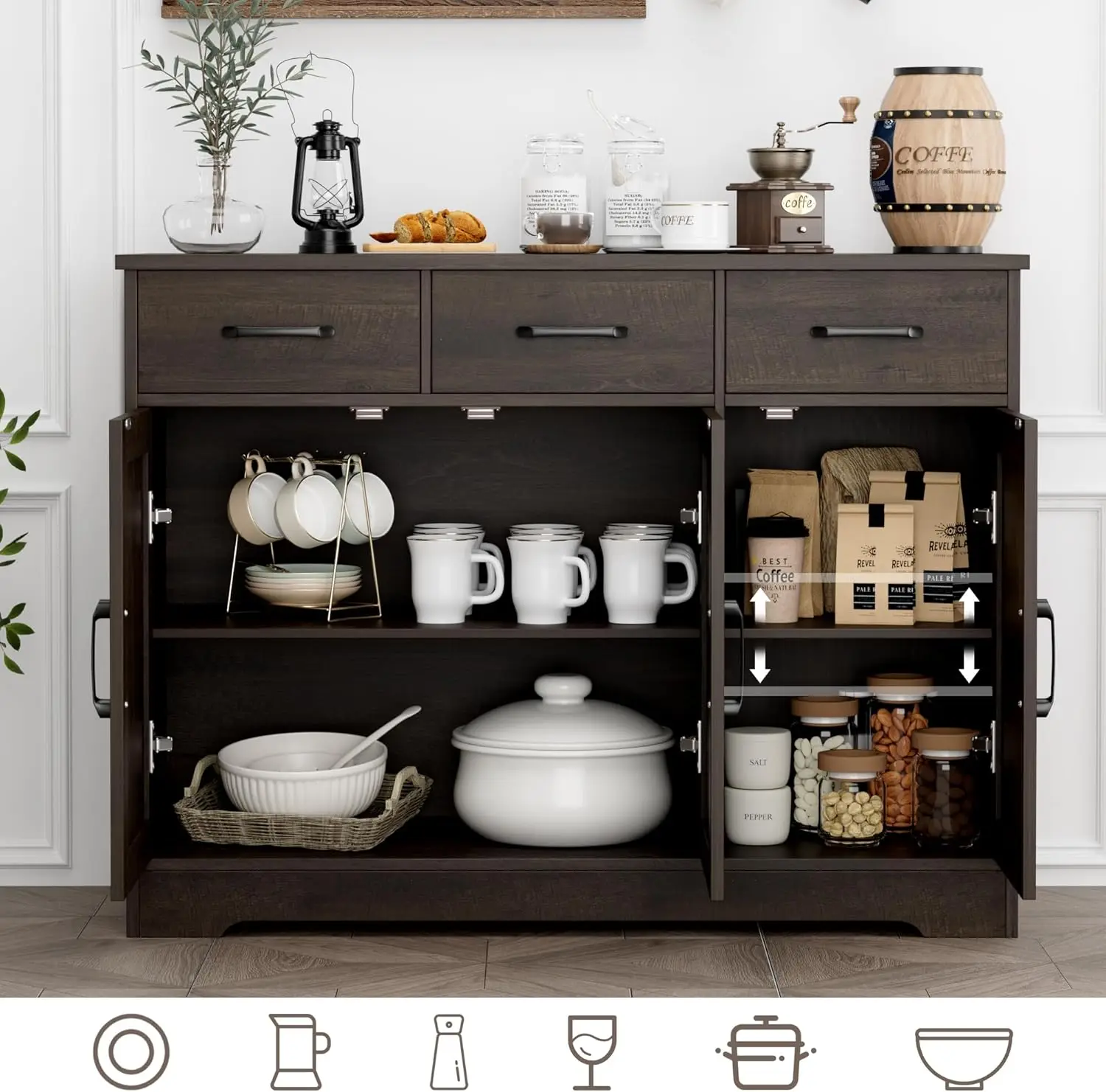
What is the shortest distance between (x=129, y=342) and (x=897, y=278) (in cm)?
130

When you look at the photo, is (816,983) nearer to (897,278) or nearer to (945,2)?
(897,278)

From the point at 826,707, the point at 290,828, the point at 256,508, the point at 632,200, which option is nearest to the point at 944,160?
the point at 632,200

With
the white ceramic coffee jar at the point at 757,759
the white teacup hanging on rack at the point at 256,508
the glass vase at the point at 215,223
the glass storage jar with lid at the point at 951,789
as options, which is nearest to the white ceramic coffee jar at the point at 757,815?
the white ceramic coffee jar at the point at 757,759

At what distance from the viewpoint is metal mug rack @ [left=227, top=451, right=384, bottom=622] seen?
266 cm

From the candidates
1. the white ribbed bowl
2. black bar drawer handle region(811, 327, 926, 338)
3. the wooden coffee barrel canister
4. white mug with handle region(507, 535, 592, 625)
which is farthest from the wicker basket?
the wooden coffee barrel canister

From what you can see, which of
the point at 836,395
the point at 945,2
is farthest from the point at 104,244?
the point at 945,2

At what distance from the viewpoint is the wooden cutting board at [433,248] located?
2.53 meters

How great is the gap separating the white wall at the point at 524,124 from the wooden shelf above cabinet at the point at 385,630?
17.0 inches

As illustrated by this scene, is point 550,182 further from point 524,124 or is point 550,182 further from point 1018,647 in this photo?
point 1018,647

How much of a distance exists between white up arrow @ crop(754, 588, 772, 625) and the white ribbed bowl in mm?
729

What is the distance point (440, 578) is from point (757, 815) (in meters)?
0.71

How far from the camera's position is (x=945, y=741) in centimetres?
264

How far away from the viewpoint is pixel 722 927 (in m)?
2.64

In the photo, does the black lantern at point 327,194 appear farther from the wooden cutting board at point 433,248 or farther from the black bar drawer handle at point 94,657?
the black bar drawer handle at point 94,657
